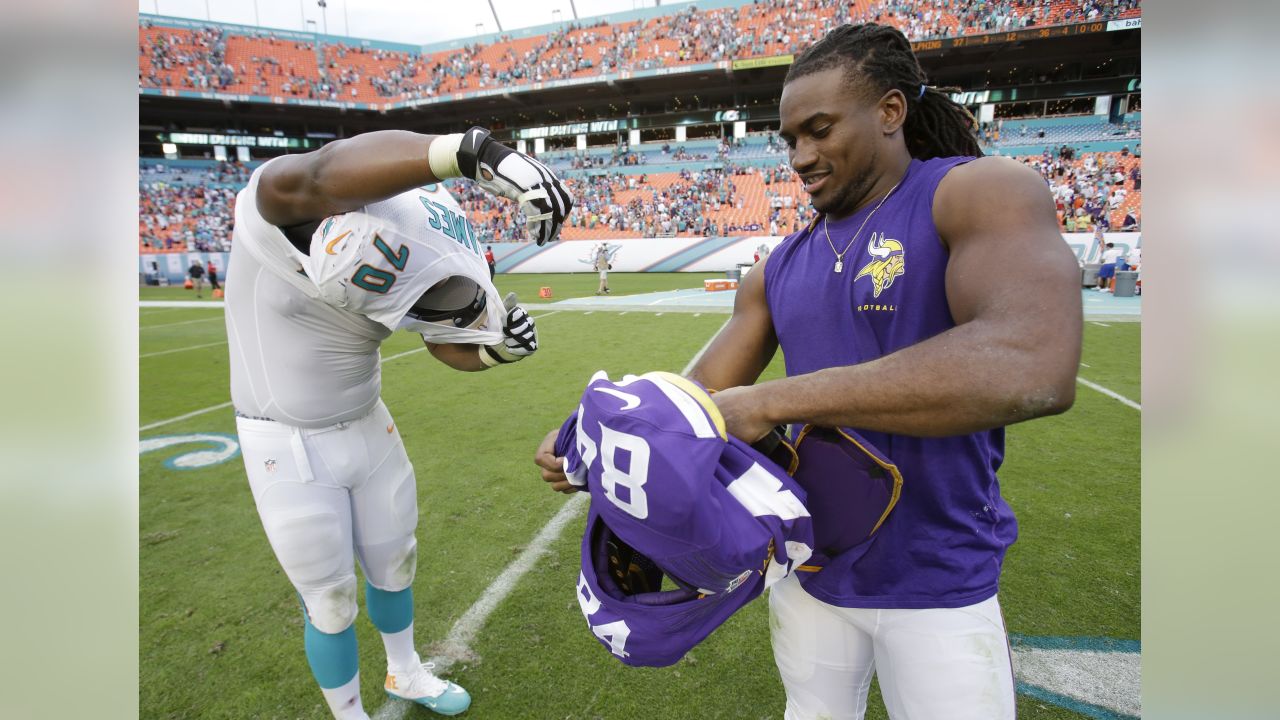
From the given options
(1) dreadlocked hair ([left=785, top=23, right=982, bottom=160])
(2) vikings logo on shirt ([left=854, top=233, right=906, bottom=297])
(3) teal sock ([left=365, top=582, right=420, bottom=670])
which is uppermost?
(1) dreadlocked hair ([left=785, top=23, right=982, bottom=160])

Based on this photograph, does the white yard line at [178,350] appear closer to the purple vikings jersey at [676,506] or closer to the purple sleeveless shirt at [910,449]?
the purple vikings jersey at [676,506]

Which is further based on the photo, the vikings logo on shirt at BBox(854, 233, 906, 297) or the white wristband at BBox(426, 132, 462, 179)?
the white wristband at BBox(426, 132, 462, 179)

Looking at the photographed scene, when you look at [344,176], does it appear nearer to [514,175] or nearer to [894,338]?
[514,175]

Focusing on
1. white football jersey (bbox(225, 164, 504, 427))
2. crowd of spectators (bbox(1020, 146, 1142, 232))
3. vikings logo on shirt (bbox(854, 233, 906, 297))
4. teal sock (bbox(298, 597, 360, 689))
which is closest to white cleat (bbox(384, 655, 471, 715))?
teal sock (bbox(298, 597, 360, 689))

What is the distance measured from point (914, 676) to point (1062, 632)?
2.17 m

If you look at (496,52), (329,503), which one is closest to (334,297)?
(329,503)

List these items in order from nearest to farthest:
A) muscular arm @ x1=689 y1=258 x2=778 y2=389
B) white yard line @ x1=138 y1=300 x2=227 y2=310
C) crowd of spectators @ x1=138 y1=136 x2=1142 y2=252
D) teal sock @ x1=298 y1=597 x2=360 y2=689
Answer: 1. muscular arm @ x1=689 y1=258 x2=778 y2=389
2. teal sock @ x1=298 y1=597 x2=360 y2=689
3. white yard line @ x1=138 y1=300 x2=227 y2=310
4. crowd of spectators @ x1=138 y1=136 x2=1142 y2=252

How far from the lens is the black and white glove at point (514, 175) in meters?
1.47

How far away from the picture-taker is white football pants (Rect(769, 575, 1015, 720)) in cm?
126

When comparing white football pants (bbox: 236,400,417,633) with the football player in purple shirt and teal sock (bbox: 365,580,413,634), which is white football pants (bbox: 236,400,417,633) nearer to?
teal sock (bbox: 365,580,413,634)

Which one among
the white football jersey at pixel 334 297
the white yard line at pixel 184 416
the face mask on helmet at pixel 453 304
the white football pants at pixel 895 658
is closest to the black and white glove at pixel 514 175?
the white football jersey at pixel 334 297

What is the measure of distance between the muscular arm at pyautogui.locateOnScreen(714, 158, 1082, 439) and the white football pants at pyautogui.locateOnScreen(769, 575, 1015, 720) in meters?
0.64

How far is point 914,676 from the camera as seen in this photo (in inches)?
51.6

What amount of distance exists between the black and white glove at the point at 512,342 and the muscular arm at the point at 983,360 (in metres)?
1.39
